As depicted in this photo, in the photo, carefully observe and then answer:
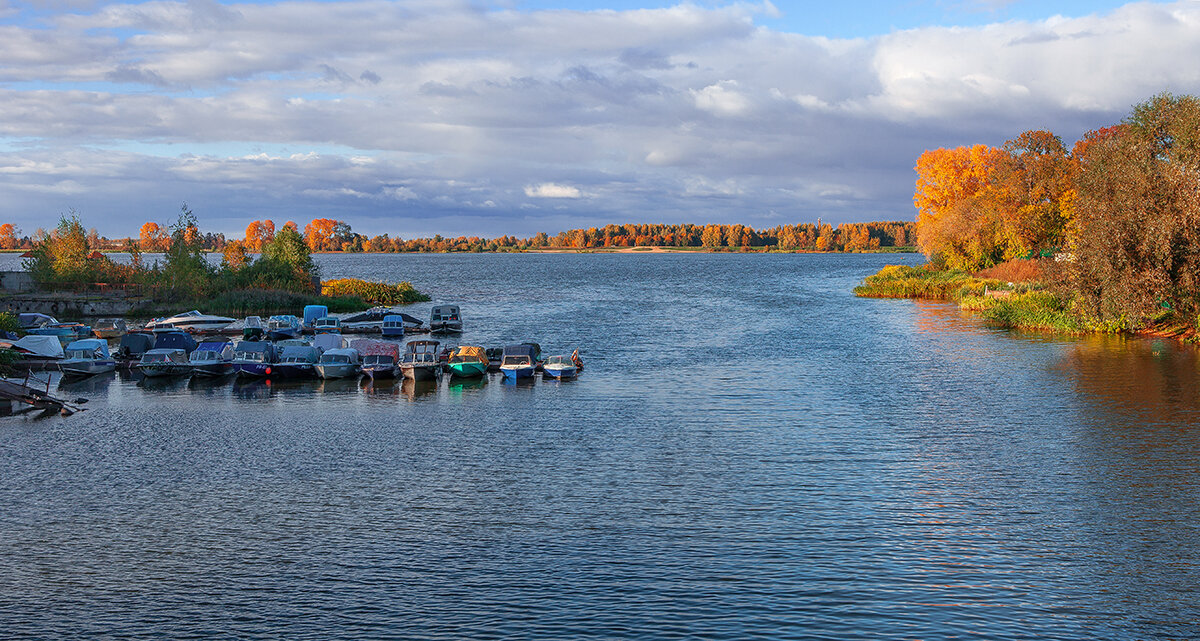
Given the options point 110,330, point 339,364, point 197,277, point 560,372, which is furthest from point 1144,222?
point 197,277

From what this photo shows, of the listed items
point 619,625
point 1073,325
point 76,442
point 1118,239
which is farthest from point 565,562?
point 1073,325

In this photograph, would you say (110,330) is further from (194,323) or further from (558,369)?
(558,369)

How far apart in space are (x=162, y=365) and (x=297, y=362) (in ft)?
30.2

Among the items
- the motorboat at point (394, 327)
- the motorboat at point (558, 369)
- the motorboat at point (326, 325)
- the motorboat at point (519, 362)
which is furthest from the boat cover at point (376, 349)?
the motorboat at point (394, 327)

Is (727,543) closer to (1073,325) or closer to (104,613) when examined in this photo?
(104,613)

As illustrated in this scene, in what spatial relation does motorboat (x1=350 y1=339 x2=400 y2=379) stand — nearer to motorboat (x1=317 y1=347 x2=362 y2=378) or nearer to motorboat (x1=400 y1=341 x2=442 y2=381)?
motorboat (x1=400 y1=341 x2=442 y2=381)

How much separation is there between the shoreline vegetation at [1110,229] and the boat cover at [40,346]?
7494 cm

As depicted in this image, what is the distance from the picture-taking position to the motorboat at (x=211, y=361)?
6247 centimetres

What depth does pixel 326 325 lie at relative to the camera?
8675 cm

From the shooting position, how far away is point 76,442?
42.6 metres

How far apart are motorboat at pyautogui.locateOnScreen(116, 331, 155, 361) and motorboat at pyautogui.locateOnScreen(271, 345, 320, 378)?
42.7 feet

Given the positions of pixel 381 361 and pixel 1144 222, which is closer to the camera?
pixel 381 361

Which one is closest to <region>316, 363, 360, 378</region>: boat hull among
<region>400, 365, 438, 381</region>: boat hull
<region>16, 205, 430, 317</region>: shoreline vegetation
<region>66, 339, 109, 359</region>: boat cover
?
<region>400, 365, 438, 381</region>: boat hull

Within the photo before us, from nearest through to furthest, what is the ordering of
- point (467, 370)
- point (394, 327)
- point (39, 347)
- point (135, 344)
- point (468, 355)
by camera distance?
point (467, 370)
point (468, 355)
point (39, 347)
point (135, 344)
point (394, 327)
